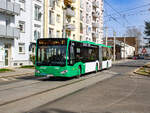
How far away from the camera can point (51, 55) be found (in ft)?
46.4

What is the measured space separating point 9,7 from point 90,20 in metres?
32.4

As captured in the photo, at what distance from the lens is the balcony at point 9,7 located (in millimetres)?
25583

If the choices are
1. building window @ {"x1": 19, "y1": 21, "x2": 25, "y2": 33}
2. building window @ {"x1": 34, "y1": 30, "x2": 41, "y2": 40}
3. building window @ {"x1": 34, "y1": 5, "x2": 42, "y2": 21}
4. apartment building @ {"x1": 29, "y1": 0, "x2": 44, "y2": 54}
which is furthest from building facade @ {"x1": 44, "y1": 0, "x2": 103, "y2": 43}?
building window @ {"x1": 19, "y1": 21, "x2": 25, "y2": 33}

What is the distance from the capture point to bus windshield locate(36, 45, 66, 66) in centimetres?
1395

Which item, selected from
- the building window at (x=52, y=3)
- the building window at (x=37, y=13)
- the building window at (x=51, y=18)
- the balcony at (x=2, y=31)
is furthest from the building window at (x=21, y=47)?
the building window at (x=52, y=3)

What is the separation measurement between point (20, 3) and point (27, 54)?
692 centimetres

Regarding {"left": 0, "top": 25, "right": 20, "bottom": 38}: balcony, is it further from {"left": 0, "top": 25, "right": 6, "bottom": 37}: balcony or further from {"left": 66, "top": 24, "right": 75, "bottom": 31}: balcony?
{"left": 66, "top": 24, "right": 75, "bottom": 31}: balcony

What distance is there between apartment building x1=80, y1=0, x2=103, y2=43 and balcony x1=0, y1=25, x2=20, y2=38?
958 inches

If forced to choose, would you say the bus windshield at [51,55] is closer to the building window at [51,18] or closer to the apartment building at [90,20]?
the building window at [51,18]

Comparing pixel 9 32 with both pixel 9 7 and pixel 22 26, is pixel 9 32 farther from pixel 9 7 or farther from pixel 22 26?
pixel 22 26

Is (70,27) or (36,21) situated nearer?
(36,21)

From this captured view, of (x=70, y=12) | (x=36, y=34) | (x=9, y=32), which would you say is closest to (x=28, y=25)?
(x=36, y=34)

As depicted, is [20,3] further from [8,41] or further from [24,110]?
[24,110]

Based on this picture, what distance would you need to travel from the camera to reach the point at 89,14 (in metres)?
55.9
